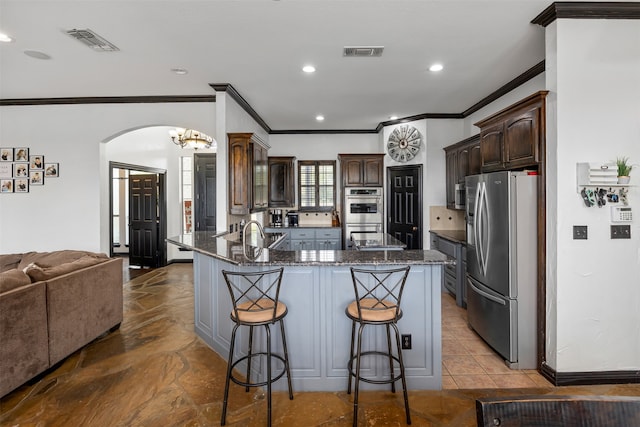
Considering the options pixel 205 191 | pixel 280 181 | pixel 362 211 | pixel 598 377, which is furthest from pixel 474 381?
pixel 205 191

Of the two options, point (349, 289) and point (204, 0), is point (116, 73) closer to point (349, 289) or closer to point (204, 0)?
point (204, 0)

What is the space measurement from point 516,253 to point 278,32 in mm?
2928

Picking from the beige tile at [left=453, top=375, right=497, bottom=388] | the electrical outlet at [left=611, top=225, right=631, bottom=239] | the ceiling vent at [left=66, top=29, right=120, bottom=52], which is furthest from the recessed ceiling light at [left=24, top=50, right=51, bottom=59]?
the electrical outlet at [left=611, top=225, right=631, bottom=239]

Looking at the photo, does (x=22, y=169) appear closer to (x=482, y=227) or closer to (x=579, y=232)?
(x=482, y=227)

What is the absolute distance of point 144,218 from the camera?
23.1 feet

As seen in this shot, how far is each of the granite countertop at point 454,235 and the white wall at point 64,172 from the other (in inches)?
183

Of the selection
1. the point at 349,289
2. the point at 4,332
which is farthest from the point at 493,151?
the point at 4,332

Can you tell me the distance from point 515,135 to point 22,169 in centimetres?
657

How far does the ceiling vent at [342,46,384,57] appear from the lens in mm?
3049

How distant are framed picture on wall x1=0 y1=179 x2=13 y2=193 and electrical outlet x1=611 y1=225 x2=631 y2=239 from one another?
24.1 ft

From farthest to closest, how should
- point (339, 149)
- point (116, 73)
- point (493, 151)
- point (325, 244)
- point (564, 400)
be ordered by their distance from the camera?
point (339, 149) < point (325, 244) < point (116, 73) < point (493, 151) < point (564, 400)

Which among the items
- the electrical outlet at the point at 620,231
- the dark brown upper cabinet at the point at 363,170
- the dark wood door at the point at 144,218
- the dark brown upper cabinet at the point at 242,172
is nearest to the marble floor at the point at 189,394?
the electrical outlet at the point at 620,231

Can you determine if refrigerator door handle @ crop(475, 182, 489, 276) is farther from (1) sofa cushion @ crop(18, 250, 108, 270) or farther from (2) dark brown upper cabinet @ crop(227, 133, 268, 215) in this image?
(1) sofa cushion @ crop(18, 250, 108, 270)

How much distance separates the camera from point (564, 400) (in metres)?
0.85
